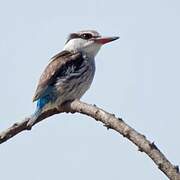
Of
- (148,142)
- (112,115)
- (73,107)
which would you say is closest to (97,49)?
(73,107)

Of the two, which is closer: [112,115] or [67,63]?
[112,115]

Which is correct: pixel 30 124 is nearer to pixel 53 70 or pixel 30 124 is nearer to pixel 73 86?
pixel 73 86

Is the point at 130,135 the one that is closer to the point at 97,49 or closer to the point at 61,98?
the point at 61,98

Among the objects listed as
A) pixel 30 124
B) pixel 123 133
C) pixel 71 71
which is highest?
pixel 123 133

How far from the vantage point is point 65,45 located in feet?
30.4

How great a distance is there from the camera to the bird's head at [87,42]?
28.5ft

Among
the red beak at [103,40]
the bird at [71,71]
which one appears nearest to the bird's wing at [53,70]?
the bird at [71,71]

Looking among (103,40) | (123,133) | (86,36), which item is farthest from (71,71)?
(123,133)

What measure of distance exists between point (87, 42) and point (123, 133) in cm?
505

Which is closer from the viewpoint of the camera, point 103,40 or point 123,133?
point 123,133

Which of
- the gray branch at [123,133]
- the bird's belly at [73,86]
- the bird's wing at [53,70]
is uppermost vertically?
the gray branch at [123,133]

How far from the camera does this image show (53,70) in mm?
8109

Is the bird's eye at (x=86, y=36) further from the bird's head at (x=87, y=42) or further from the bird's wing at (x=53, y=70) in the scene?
the bird's wing at (x=53, y=70)

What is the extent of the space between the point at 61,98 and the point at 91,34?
63.9 inches
